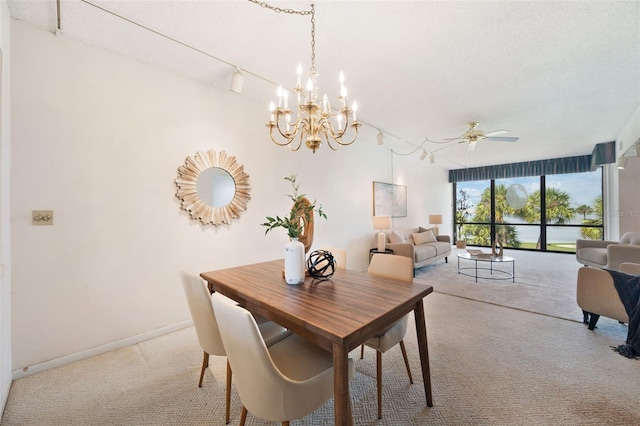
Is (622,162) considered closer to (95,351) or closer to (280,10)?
(280,10)

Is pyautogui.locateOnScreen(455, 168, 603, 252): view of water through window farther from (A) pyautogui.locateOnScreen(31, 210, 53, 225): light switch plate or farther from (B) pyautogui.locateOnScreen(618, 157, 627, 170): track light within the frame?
(A) pyautogui.locateOnScreen(31, 210, 53, 225): light switch plate

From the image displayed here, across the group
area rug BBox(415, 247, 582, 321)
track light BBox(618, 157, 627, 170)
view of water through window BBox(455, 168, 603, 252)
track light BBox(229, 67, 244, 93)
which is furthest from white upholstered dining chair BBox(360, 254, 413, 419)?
view of water through window BBox(455, 168, 603, 252)

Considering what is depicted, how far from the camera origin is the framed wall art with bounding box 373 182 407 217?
514 centimetres

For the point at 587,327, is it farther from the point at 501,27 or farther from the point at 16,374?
the point at 16,374

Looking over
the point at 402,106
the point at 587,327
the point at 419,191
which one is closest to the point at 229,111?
the point at 402,106

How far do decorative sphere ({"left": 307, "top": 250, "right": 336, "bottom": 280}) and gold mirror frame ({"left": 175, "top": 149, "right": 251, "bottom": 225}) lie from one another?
1483 millimetres

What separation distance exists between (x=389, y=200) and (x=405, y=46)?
A: 3670 mm

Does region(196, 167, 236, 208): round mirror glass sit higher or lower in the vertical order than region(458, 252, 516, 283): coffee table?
higher

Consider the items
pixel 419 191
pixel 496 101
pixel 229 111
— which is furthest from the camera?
pixel 419 191

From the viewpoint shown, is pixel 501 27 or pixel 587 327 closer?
pixel 501 27

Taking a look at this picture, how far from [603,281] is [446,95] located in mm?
2435

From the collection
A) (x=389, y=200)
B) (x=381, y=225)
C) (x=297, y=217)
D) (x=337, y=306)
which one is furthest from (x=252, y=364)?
(x=389, y=200)

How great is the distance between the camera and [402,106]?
3340 mm

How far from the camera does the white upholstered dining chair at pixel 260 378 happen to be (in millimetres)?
934
